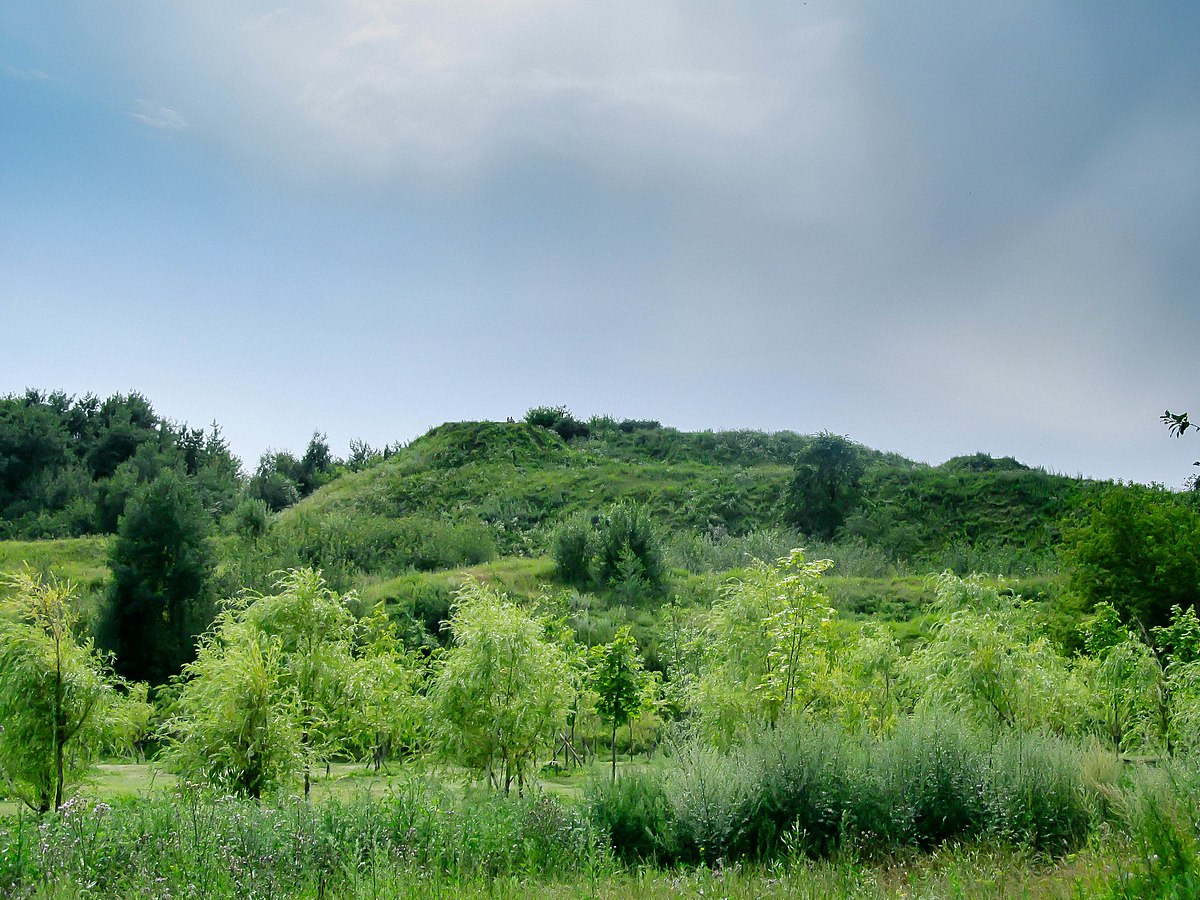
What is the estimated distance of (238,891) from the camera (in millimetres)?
5062

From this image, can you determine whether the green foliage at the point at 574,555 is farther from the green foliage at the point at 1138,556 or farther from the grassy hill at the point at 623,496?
the green foliage at the point at 1138,556

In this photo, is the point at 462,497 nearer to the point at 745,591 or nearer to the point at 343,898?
the point at 745,591

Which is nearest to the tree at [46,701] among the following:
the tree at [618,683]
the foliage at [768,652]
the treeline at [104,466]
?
the tree at [618,683]

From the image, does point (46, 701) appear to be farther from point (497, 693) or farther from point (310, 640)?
point (497, 693)

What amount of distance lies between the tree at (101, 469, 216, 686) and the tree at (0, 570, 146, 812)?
9.96 meters

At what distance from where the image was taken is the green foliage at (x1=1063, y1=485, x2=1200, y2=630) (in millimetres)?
13516

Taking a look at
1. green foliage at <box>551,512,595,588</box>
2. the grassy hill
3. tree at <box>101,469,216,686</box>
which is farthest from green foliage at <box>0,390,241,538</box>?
green foliage at <box>551,512,595,588</box>

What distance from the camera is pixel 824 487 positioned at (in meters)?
32.0

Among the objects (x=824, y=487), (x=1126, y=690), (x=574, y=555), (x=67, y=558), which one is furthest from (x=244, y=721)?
(x=824, y=487)

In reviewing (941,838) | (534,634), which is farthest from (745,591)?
(941,838)

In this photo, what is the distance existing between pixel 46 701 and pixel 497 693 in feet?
13.9

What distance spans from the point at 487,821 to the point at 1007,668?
5729mm

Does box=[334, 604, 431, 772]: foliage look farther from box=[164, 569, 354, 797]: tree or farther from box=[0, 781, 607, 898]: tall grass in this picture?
box=[0, 781, 607, 898]: tall grass

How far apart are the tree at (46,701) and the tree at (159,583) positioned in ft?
32.7
